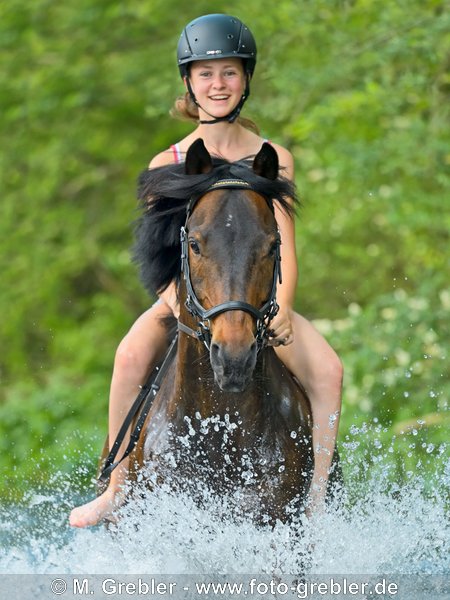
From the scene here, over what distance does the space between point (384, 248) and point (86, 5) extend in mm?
5011

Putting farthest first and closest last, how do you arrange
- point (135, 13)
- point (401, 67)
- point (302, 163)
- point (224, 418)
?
1. point (135, 13)
2. point (302, 163)
3. point (401, 67)
4. point (224, 418)

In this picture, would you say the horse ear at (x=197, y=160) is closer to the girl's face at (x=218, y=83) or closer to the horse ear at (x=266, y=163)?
the horse ear at (x=266, y=163)

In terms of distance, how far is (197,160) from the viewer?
15.3ft

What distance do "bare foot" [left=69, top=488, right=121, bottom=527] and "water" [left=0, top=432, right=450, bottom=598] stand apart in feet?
0.31

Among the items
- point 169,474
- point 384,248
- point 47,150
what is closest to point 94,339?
point 47,150

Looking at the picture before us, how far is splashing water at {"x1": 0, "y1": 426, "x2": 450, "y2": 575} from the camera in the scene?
468 cm

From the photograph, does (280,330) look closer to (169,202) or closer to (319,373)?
(319,373)

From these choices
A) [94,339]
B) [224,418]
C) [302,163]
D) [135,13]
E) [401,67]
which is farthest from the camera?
[94,339]

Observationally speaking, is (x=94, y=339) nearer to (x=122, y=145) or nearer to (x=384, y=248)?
(x=122, y=145)

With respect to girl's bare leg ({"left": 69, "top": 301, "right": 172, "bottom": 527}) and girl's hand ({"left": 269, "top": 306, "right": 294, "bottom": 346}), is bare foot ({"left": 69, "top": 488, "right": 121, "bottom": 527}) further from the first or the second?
girl's hand ({"left": 269, "top": 306, "right": 294, "bottom": 346})

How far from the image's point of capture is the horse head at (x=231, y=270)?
412 cm

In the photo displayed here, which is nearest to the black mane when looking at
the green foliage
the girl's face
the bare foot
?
the girl's face

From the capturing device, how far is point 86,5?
46.9 feet

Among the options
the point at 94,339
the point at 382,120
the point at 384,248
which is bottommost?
the point at 94,339
